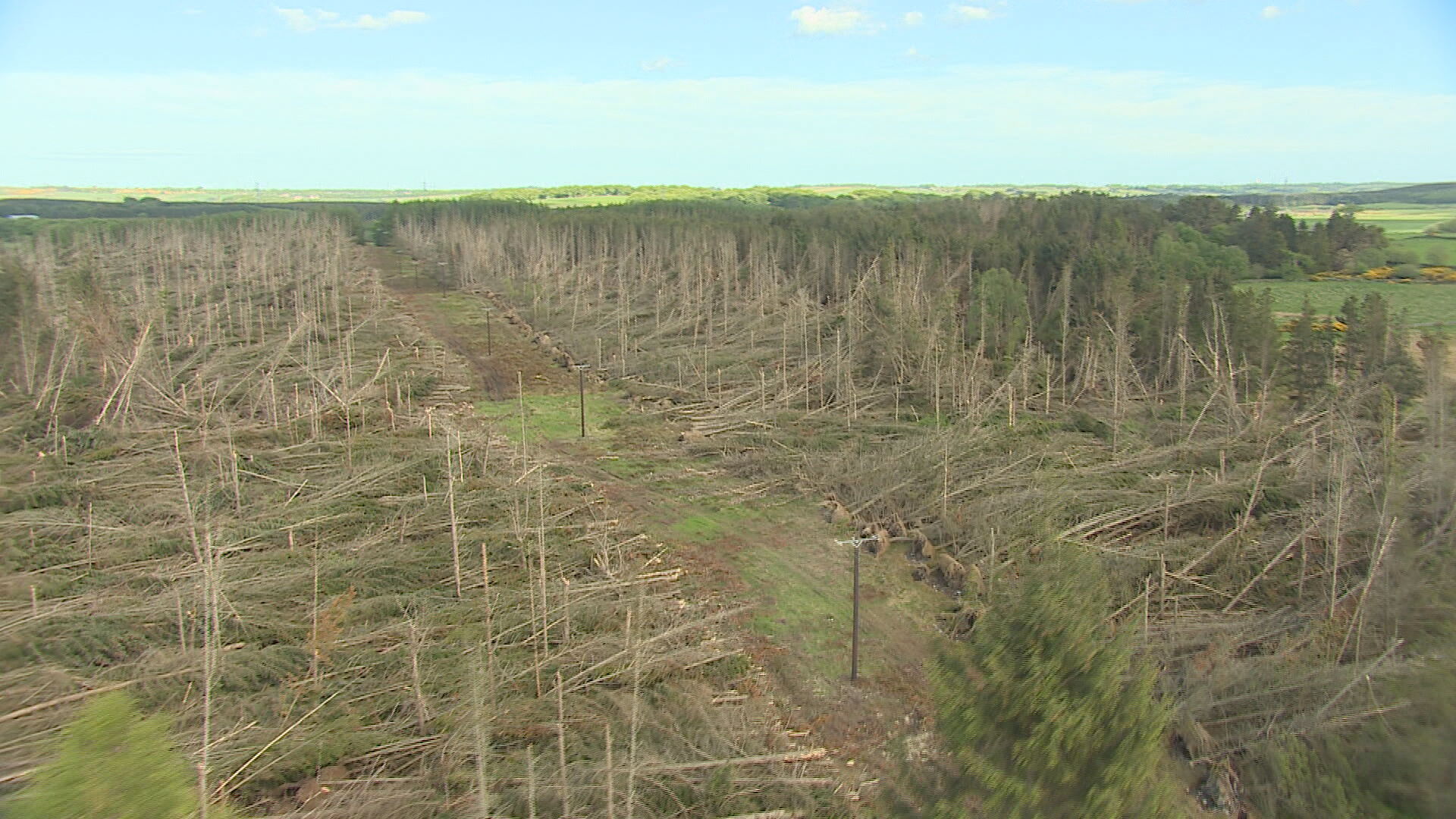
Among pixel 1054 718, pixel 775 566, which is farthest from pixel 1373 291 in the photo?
pixel 1054 718

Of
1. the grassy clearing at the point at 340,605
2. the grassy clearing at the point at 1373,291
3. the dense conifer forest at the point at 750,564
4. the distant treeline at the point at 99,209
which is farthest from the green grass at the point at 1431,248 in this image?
the distant treeline at the point at 99,209

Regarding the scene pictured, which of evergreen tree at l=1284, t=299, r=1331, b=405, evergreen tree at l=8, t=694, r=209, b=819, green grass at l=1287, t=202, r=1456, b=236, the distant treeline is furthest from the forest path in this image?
the distant treeline

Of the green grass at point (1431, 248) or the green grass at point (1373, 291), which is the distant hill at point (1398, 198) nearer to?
the green grass at point (1431, 248)

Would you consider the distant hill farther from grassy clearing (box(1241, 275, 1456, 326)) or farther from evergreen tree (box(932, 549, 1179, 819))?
evergreen tree (box(932, 549, 1179, 819))

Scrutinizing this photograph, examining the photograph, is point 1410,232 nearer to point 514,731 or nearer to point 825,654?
point 825,654

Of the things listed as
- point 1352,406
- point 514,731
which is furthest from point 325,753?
point 1352,406
